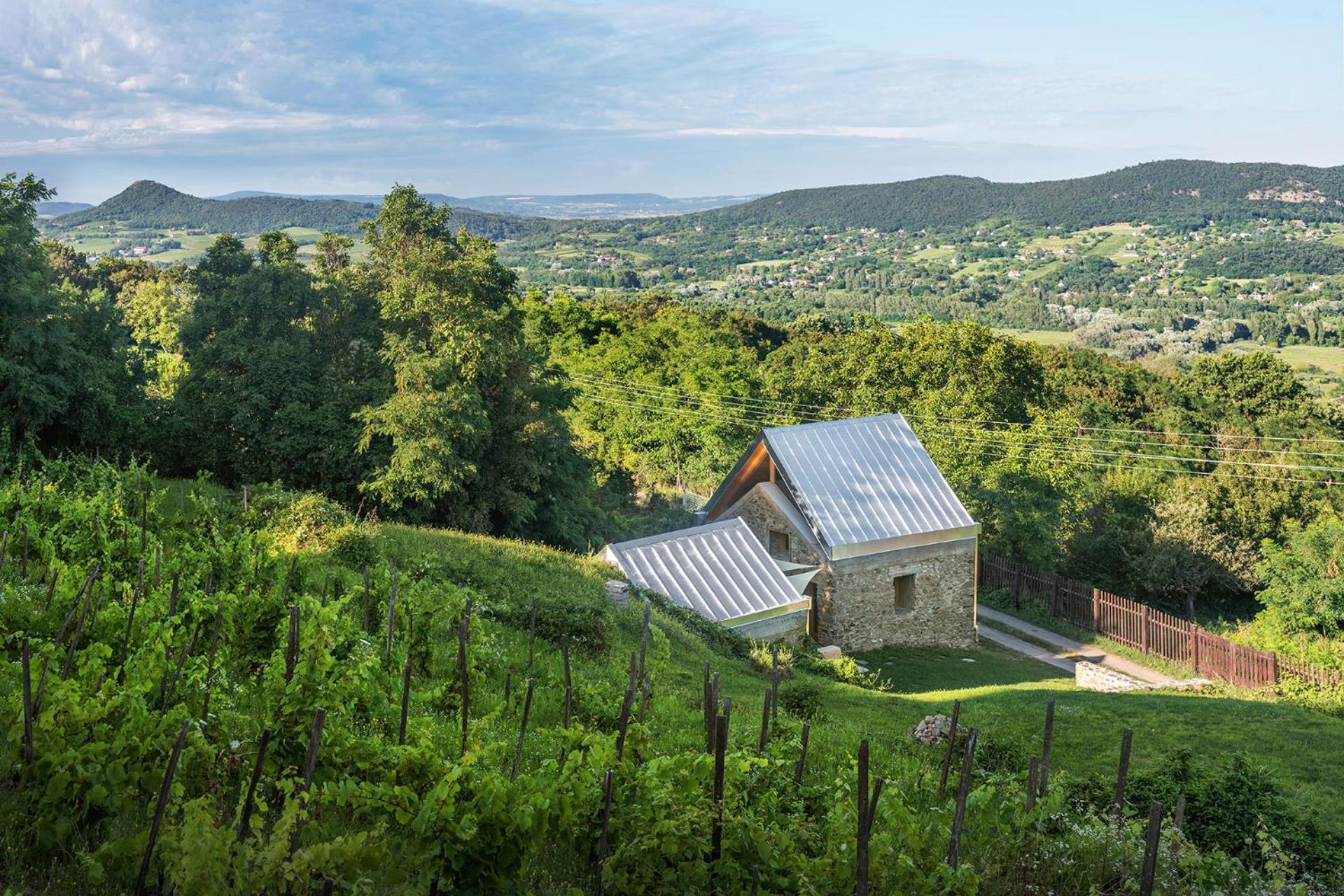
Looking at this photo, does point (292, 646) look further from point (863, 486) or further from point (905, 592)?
point (905, 592)

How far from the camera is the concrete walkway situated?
23.3 meters

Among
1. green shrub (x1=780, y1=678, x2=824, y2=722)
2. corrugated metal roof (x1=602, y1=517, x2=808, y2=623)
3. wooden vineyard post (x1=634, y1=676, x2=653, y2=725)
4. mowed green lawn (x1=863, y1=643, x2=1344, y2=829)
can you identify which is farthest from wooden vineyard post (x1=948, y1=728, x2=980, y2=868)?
corrugated metal roof (x1=602, y1=517, x2=808, y2=623)

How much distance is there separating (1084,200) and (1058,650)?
151872 millimetres

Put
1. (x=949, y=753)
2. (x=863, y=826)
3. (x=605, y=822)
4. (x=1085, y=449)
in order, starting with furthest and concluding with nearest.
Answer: (x=1085, y=449)
(x=949, y=753)
(x=605, y=822)
(x=863, y=826)

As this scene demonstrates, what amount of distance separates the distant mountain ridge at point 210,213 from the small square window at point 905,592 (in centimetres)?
9857

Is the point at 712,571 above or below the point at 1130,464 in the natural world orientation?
above

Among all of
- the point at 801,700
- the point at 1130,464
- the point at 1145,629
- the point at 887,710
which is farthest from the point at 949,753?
the point at 1130,464

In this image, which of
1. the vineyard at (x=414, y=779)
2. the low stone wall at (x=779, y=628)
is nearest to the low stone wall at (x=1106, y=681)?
the low stone wall at (x=779, y=628)

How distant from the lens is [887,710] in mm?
13477

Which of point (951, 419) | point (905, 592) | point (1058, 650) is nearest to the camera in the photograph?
point (905, 592)

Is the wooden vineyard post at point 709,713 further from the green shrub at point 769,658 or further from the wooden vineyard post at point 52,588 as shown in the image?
the green shrub at point 769,658

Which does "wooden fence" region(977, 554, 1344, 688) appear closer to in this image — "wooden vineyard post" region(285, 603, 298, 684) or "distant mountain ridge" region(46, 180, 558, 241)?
"wooden vineyard post" region(285, 603, 298, 684)

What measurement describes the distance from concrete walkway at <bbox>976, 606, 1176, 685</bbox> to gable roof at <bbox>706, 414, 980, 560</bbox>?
3751 millimetres

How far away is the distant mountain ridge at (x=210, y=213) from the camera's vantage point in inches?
4478
